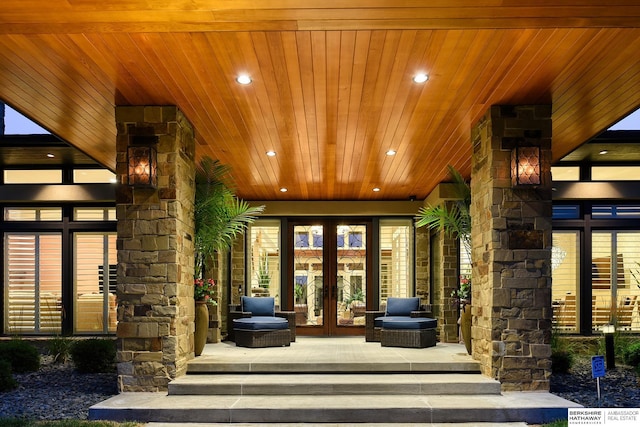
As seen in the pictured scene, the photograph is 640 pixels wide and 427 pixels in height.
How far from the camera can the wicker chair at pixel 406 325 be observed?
901 cm

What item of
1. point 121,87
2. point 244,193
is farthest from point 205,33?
point 244,193

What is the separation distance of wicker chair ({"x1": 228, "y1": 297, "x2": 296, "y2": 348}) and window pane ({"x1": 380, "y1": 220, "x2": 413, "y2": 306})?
2733 millimetres

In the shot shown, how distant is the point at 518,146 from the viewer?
6152 millimetres

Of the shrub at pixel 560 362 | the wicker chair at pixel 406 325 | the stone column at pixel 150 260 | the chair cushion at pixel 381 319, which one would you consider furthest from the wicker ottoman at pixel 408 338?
the stone column at pixel 150 260

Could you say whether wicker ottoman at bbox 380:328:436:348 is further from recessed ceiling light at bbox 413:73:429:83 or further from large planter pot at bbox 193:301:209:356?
recessed ceiling light at bbox 413:73:429:83

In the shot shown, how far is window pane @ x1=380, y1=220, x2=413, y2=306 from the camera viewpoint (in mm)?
12308

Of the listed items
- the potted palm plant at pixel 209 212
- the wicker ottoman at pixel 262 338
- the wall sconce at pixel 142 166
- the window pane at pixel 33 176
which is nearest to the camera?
the wall sconce at pixel 142 166

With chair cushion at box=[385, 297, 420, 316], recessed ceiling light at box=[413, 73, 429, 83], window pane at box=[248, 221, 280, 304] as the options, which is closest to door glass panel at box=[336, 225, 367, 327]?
window pane at box=[248, 221, 280, 304]

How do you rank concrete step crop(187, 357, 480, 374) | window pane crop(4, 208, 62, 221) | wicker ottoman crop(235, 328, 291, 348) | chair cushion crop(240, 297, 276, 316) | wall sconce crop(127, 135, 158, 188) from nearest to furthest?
wall sconce crop(127, 135, 158, 188) < concrete step crop(187, 357, 480, 374) < wicker ottoman crop(235, 328, 291, 348) < chair cushion crop(240, 297, 276, 316) < window pane crop(4, 208, 62, 221)

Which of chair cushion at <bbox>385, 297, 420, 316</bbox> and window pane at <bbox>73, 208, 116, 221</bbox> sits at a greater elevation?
window pane at <bbox>73, 208, 116, 221</bbox>

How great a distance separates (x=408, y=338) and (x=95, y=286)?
5.63m

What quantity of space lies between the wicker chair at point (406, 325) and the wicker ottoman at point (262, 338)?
1.46m

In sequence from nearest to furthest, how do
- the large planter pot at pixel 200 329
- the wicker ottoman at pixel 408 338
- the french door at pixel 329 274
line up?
the large planter pot at pixel 200 329
the wicker ottoman at pixel 408 338
the french door at pixel 329 274

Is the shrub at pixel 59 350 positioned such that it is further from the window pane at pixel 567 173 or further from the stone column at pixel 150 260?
the window pane at pixel 567 173
